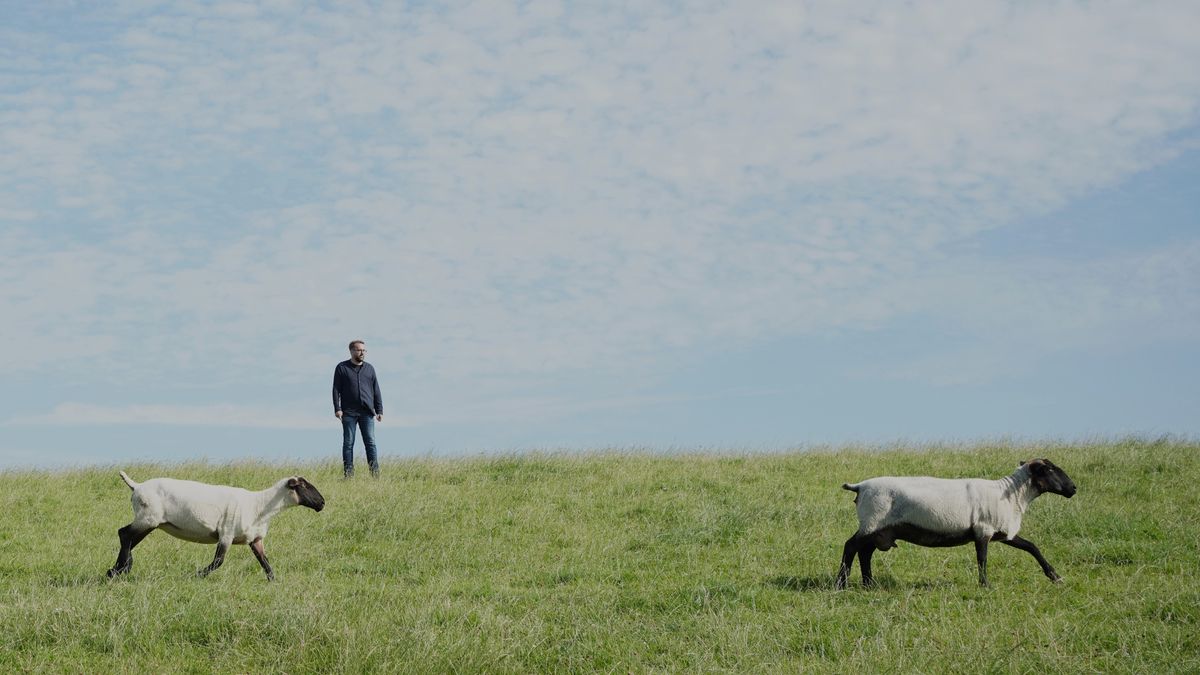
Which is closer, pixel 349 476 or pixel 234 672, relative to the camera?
pixel 234 672

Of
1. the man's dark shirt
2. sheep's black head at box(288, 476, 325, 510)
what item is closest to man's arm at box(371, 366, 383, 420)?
the man's dark shirt

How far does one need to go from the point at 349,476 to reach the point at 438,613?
10.9 meters

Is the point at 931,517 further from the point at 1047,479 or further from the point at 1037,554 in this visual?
the point at 1047,479

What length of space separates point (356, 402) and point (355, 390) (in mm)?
254

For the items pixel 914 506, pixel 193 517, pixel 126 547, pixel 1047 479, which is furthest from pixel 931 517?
pixel 126 547

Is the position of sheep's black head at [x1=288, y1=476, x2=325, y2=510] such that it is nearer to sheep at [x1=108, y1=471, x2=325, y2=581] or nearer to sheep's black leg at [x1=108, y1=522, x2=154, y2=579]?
sheep at [x1=108, y1=471, x2=325, y2=581]

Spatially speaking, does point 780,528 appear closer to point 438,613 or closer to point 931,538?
point 931,538

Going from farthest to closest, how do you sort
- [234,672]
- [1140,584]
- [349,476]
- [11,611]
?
[349,476]
[1140,584]
[11,611]
[234,672]

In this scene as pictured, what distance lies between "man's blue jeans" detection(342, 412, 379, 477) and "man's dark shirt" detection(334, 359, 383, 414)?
131mm

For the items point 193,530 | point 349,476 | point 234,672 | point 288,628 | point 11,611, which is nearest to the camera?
point 234,672

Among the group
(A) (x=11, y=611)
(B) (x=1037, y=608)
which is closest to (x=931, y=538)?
(B) (x=1037, y=608)

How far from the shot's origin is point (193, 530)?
13438 mm

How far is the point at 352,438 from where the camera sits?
70.3 feet

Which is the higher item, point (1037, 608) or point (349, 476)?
point (349, 476)
